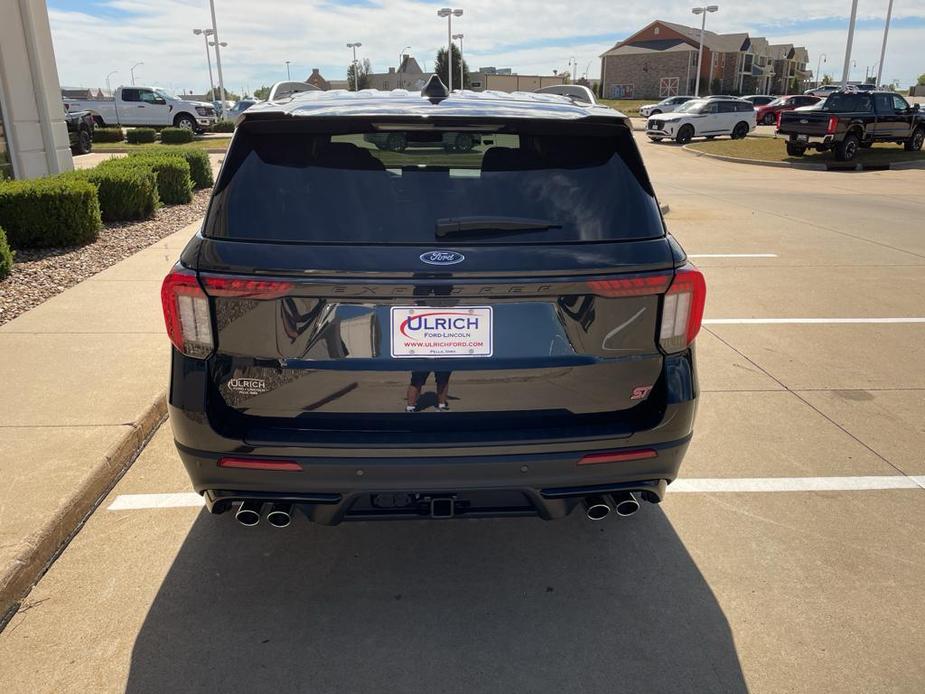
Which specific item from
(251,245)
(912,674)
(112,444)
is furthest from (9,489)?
(912,674)

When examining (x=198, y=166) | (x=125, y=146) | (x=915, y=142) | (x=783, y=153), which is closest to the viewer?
(x=198, y=166)

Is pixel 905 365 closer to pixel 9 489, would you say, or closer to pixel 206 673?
pixel 206 673

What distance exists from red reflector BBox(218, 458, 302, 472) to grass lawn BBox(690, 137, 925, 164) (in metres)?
25.2

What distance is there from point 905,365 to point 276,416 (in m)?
5.27

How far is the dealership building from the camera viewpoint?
472 inches

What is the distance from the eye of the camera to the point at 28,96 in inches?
493

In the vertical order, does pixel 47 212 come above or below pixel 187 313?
below

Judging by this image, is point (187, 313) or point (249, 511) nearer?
point (187, 313)

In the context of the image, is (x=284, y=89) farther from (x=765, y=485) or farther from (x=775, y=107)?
(x=775, y=107)

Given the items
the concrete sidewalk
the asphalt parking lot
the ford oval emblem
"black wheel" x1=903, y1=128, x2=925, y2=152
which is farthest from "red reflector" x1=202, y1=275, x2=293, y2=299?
"black wheel" x1=903, y1=128, x2=925, y2=152

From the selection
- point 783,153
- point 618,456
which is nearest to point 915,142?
point 783,153

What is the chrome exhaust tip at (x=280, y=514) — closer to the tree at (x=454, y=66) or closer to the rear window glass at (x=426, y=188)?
the rear window glass at (x=426, y=188)

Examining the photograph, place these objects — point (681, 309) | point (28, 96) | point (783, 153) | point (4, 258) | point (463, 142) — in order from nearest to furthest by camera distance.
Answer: point (681, 309)
point (463, 142)
point (4, 258)
point (28, 96)
point (783, 153)

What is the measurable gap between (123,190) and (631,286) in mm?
10487
